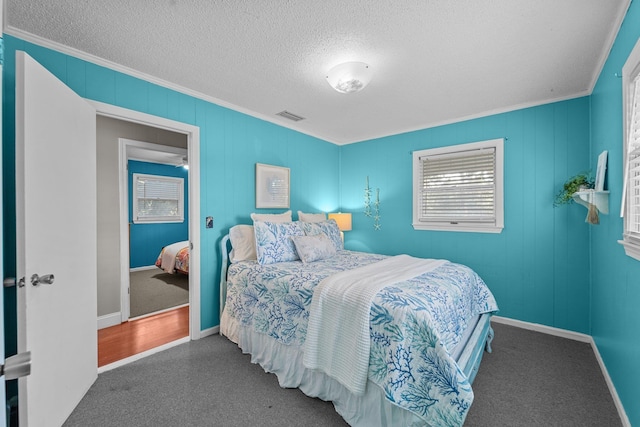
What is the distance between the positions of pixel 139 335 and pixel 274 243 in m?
1.72

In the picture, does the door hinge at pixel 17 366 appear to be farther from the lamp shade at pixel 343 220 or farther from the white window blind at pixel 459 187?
the white window blind at pixel 459 187

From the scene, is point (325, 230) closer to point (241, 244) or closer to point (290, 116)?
point (241, 244)

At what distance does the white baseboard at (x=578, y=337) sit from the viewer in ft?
6.05

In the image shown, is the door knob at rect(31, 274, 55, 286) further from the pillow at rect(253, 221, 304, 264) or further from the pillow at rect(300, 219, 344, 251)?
the pillow at rect(300, 219, 344, 251)

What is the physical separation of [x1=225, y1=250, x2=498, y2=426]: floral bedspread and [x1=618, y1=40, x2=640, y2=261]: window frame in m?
0.99

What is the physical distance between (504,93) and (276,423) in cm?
349

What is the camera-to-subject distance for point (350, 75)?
229 cm

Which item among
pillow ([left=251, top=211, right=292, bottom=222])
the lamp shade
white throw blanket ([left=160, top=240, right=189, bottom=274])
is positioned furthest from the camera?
white throw blanket ([left=160, top=240, right=189, bottom=274])

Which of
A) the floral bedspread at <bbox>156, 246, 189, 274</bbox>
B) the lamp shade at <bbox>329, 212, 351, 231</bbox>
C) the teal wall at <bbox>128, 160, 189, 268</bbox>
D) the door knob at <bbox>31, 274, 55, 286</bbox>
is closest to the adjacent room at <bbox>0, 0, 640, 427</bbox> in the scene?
the door knob at <bbox>31, 274, 55, 286</bbox>

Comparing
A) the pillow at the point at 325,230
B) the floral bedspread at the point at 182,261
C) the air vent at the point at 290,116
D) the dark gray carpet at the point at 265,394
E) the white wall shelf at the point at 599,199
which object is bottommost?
the dark gray carpet at the point at 265,394

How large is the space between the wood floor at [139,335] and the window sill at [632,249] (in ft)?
11.8

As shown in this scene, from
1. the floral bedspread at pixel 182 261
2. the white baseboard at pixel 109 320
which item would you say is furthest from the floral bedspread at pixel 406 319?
the floral bedspread at pixel 182 261

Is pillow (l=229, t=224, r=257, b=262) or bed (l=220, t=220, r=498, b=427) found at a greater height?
pillow (l=229, t=224, r=257, b=262)

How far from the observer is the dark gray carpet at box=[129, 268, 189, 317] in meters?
3.83
